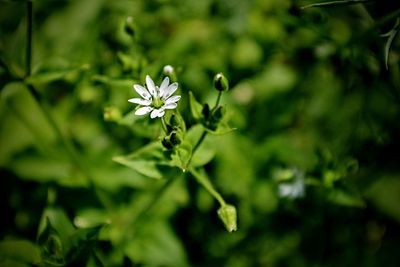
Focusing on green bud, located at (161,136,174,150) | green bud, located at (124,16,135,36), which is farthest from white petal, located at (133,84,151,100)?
green bud, located at (124,16,135,36)

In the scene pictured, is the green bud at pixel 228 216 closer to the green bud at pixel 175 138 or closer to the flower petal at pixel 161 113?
the green bud at pixel 175 138

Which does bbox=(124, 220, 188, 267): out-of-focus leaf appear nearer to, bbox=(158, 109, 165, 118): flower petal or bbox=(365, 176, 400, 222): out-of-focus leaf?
bbox=(158, 109, 165, 118): flower petal

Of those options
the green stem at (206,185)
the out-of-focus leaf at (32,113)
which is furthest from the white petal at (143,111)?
the out-of-focus leaf at (32,113)

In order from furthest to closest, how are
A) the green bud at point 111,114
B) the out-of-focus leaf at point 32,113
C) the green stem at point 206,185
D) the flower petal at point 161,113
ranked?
1. the out-of-focus leaf at point 32,113
2. the green bud at point 111,114
3. the green stem at point 206,185
4. the flower petal at point 161,113

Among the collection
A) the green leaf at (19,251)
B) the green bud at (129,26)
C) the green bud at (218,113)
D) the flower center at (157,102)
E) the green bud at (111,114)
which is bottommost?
the green leaf at (19,251)

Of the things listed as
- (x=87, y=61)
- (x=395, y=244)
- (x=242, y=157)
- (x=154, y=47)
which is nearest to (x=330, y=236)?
(x=395, y=244)

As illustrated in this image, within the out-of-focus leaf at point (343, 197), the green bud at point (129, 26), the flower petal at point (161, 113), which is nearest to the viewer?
the flower petal at point (161, 113)

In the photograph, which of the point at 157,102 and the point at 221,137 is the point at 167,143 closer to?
the point at 157,102
